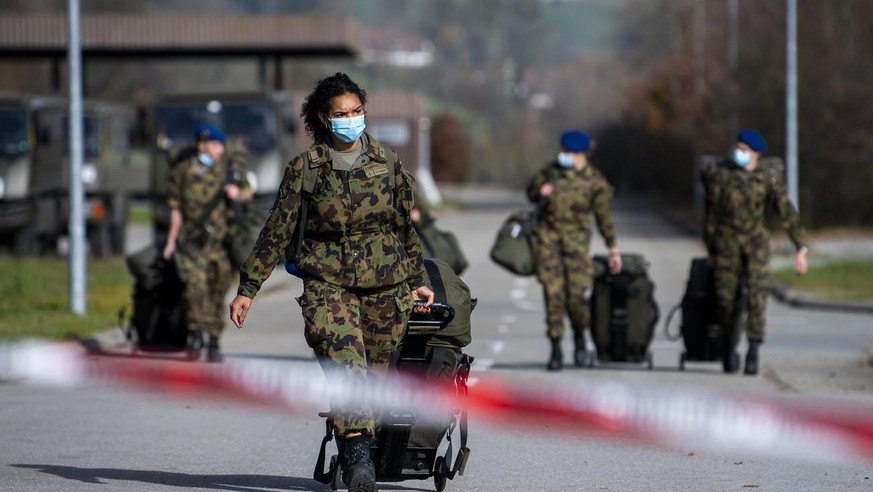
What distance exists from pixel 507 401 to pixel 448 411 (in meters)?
4.27

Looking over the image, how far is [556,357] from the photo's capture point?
13.3 meters

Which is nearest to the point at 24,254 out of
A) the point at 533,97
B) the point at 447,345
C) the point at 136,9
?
the point at 447,345

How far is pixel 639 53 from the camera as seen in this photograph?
382ft

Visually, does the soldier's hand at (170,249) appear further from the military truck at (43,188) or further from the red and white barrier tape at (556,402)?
the military truck at (43,188)

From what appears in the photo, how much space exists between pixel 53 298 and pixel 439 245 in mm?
7407

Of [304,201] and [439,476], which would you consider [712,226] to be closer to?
[439,476]

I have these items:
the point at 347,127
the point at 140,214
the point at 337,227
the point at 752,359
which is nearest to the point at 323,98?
the point at 347,127

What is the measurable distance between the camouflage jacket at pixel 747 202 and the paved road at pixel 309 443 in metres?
1.12

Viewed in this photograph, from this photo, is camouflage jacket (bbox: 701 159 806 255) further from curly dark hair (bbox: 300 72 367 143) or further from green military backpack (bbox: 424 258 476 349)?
curly dark hair (bbox: 300 72 367 143)

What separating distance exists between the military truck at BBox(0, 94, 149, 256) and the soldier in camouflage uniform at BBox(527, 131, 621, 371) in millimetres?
16136

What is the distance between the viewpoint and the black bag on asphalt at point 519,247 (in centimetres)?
1290

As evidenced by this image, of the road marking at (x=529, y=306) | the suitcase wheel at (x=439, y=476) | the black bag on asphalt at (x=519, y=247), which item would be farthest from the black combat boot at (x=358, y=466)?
the road marking at (x=529, y=306)

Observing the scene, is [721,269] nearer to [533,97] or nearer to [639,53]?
[639,53]

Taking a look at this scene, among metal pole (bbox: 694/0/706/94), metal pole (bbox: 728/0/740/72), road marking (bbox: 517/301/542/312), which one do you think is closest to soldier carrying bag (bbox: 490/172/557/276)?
road marking (bbox: 517/301/542/312)
